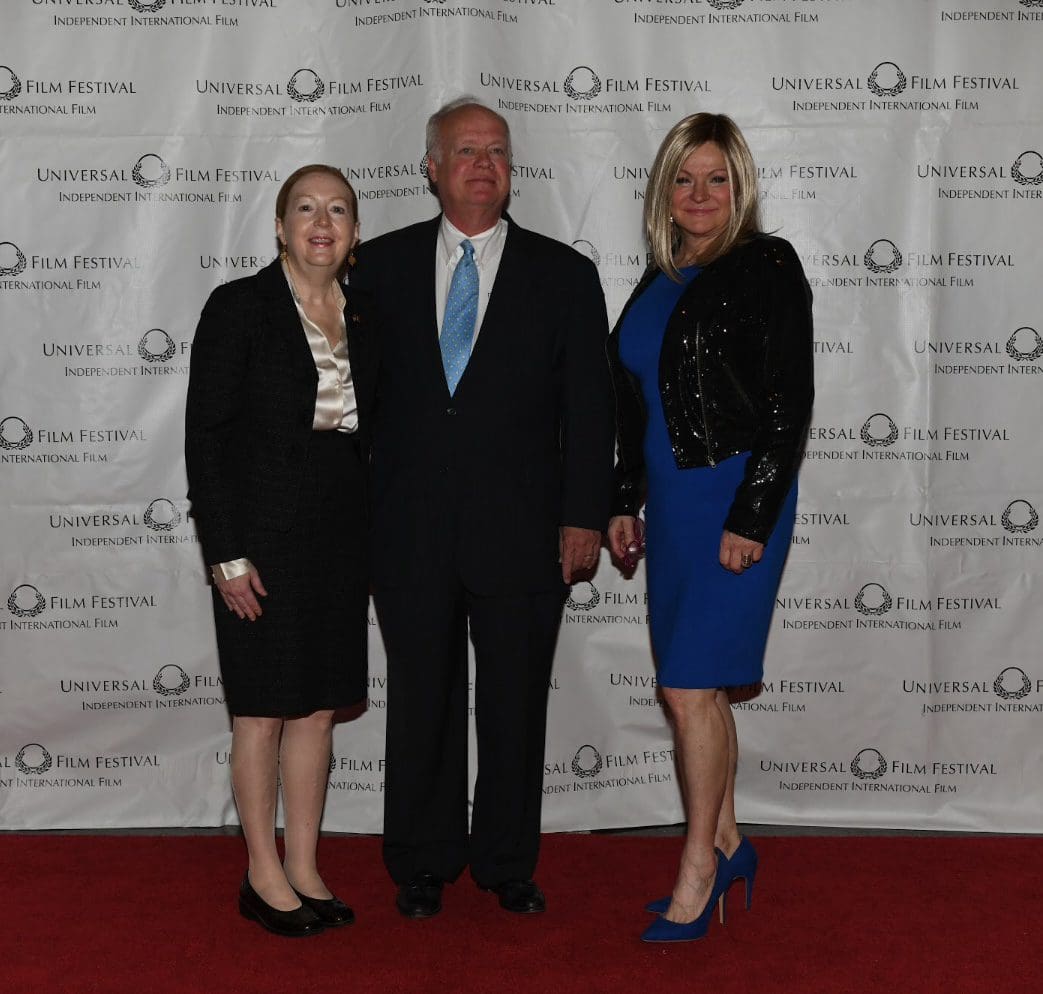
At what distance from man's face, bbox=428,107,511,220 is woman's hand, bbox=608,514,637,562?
2.74 ft

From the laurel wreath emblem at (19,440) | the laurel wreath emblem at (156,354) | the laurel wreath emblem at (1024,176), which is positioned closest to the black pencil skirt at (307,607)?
the laurel wreath emblem at (156,354)

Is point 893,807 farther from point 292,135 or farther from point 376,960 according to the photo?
point 292,135

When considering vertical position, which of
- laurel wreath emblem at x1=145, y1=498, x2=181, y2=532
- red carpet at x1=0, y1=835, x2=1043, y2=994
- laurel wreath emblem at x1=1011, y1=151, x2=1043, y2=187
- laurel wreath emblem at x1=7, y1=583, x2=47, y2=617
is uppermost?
laurel wreath emblem at x1=1011, y1=151, x2=1043, y2=187

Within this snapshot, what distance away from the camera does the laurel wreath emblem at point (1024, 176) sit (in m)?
3.72

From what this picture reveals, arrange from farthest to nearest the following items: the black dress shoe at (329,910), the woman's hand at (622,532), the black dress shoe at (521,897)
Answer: the woman's hand at (622,532)
the black dress shoe at (521,897)
the black dress shoe at (329,910)

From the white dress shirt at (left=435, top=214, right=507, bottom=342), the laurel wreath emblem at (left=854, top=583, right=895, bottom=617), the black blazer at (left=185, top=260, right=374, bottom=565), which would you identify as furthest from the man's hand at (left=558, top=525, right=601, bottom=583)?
the laurel wreath emblem at (left=854, top=583, right=895, bottom=617)

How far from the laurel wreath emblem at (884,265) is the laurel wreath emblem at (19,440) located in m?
2.57

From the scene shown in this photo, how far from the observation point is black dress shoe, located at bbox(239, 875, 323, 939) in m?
2.94

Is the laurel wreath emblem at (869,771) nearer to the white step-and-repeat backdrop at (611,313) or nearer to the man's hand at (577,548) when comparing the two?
the white step-and-repeat backdrop at (611,313)

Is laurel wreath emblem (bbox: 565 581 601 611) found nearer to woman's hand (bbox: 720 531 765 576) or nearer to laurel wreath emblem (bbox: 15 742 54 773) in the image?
woman's hand (bbox: 720 531 765 576)

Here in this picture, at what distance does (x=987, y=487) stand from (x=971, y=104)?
1.13m

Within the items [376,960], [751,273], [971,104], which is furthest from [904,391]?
[376,960]

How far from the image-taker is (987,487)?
381 cm

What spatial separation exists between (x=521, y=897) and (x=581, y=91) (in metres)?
2.29
